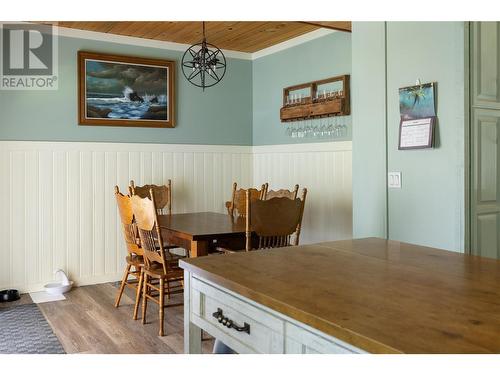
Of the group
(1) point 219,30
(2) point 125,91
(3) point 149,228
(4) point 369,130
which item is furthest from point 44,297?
(4) point 369,130

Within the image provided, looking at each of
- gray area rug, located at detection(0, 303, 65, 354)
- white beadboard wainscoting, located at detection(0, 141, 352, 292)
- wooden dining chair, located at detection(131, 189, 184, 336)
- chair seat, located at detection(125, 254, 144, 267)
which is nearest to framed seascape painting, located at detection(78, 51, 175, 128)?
white beadboard wainscoting, located at detection(0, 141, 352, 292)

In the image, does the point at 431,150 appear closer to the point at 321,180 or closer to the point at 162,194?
the point at 321,180

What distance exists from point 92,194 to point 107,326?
63.7 inches

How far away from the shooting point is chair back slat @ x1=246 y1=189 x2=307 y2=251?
3.13 m

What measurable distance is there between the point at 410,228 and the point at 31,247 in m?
3.37

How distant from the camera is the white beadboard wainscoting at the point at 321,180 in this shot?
14.5ft

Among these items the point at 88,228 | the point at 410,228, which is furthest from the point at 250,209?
the point at 88,228

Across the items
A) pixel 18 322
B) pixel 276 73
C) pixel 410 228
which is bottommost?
pixel 18 322

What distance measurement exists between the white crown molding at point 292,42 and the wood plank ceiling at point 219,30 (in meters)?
0.05

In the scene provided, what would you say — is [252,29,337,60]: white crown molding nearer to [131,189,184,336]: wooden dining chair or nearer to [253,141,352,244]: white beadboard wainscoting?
[253,141,352,244]: white beadboard wainscoting

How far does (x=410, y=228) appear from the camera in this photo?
9.29 feet

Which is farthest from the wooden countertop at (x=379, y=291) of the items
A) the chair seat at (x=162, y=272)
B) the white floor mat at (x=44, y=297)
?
the white floor mat at (x=44, y=297)

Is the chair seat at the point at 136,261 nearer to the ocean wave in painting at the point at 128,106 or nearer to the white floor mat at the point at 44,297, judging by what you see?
the white floor mat at the point at 44,297
